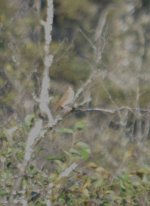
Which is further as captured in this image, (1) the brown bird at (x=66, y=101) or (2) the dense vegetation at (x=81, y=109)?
(2) the dense vegetation at (x=81, y=109)

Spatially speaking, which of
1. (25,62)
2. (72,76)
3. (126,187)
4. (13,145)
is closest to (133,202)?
(126,187)

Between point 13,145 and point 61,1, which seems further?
point 61,1

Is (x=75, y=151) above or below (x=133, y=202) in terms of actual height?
above

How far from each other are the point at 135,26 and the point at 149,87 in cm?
566

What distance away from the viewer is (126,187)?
9.29 feet

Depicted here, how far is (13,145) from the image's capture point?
9.08 ft

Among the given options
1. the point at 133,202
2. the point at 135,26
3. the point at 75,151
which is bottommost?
the point at 133,202

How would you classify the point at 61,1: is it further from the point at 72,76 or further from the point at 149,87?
the point at 149,87

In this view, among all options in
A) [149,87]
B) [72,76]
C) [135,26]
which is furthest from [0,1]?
[149,87]

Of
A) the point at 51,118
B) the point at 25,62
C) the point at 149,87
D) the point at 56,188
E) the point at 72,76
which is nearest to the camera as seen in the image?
the point at 51,118

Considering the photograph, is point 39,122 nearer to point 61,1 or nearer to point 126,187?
point 126,187

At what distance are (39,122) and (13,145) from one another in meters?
0.47

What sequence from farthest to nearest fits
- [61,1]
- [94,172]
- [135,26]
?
[61,1] → [135,26] → [94,172]

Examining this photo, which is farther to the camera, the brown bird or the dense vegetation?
the dense vegetation
